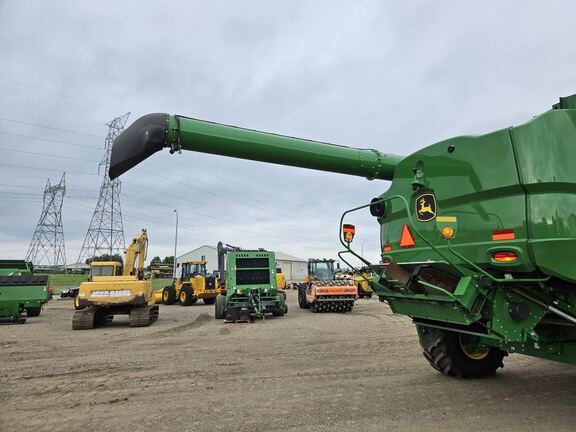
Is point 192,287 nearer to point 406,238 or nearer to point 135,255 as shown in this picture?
point 135,255

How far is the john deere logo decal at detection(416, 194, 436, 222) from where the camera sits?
174 inches

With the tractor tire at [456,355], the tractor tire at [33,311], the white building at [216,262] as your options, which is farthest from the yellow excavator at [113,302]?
the white building at [216,262]

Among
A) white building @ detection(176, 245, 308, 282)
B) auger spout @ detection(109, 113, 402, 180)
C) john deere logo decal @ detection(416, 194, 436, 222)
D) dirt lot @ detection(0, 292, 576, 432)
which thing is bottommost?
dirt lot @ detection(0, 292, 576, 432)

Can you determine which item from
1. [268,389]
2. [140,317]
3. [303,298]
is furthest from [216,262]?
[268,389]

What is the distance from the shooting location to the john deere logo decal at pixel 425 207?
4414mm

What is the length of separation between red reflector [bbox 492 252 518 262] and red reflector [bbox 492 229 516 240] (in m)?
0.13

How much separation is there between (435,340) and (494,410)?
1203 mm

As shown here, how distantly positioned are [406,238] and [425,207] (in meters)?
0.47

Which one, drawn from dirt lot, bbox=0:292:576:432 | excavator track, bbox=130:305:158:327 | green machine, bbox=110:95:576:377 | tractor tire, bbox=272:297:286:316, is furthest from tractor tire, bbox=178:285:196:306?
green machine, bbox=110:95:576:377

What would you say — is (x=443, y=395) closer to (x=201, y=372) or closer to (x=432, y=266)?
(x=432, y=266)

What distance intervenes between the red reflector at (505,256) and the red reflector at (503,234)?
0.13 m

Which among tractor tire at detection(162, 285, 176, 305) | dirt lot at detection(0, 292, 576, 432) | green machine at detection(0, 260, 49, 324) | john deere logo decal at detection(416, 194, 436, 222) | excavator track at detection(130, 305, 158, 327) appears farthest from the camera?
tractor tire at detection(162, 285, 176, 305)

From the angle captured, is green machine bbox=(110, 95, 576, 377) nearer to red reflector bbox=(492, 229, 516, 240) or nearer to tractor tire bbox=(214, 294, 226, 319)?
red reflector bbox=(492, 229, 516, 240)

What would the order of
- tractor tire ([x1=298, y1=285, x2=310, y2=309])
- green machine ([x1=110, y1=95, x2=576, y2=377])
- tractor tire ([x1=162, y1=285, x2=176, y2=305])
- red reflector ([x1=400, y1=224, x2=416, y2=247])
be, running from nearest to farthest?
1. green machine ([x1=110, y1=95, x2=576, y2=377])
2. red reflector ([x1=400, y1=224, x2=416, y2=247])
3. tractor tire ([x1=298, y1=285, x2=310, y2=309])
4. tractor tire ([x1=162, y1=285, x2=176, y2=305])
